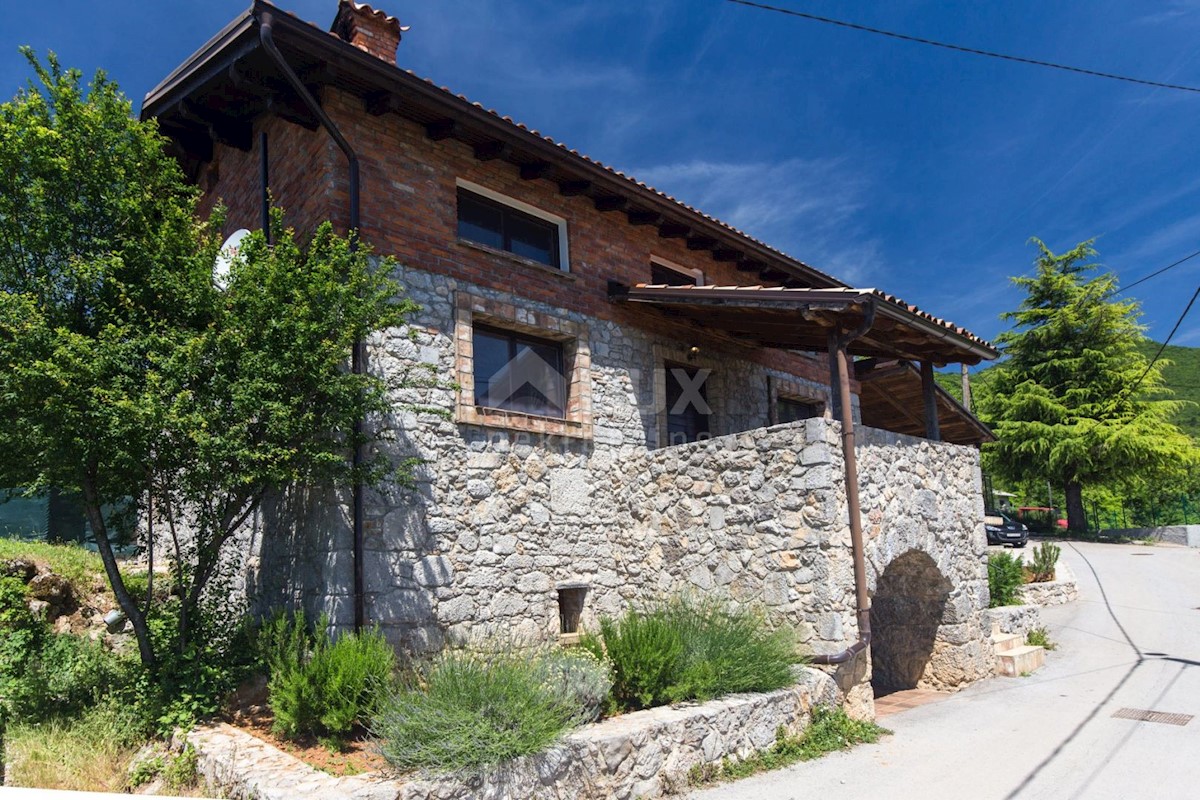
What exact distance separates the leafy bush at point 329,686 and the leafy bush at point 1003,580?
10.8m

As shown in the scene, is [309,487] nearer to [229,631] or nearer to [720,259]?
[229,631]

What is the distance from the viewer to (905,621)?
418 inches

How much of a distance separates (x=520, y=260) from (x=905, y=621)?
7113mm

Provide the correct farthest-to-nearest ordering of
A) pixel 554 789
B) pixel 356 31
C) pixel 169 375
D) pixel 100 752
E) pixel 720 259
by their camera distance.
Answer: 1. pixel 720 259
2. pixel 356 31
3. pixel 169 375
4. pixel 100 752
5. pixel 554 789

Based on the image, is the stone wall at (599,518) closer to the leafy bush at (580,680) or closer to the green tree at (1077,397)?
the leafy bush at (580,680)

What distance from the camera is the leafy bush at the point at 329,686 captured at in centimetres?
558

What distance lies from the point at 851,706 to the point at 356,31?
8840mm

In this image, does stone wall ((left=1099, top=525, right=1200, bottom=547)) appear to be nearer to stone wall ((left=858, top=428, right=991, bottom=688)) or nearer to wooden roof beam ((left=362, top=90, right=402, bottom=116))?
stone wall ((left=858, top=428, right=991, bottom=688))

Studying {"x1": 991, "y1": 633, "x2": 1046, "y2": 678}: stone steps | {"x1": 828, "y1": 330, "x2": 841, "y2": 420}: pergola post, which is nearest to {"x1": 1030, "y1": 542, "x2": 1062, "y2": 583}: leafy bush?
{"x1": 991, "y1": 633, "x2": 1046, "y2": 678}: stone steps

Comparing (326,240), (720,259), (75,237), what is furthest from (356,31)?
(720,259)

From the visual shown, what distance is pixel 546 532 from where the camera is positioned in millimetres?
8484

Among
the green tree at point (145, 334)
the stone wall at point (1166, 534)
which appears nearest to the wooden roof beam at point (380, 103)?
the green tree at point (145, 334)

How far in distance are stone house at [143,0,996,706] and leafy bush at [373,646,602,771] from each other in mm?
1677

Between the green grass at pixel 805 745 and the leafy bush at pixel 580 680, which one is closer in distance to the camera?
the leafy bush at pixel 580 680
